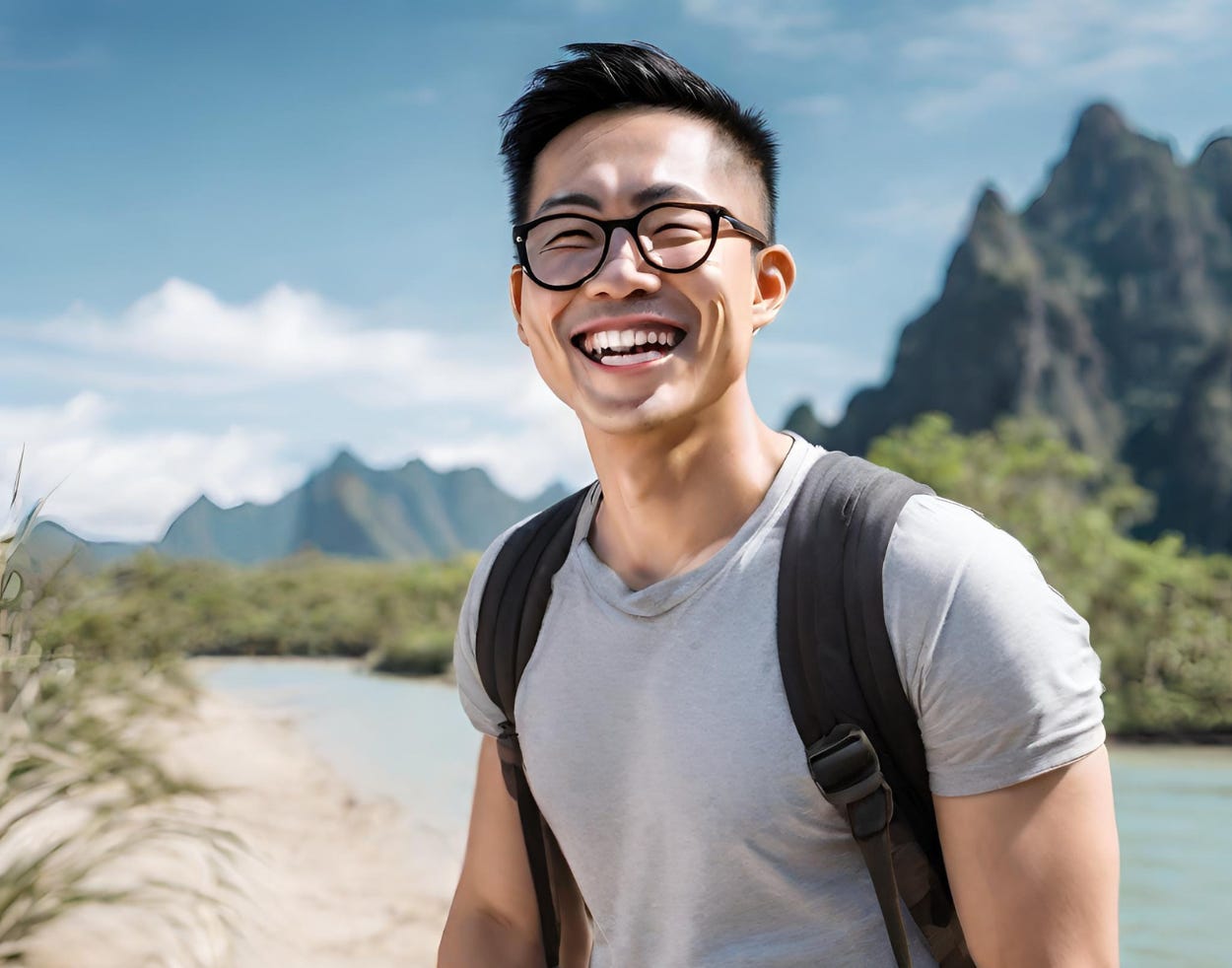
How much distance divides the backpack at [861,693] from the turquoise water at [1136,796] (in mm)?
7175

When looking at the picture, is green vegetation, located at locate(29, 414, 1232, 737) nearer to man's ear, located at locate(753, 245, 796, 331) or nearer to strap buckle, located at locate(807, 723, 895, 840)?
man's ear, located at locate(753, 245, 796, 331)

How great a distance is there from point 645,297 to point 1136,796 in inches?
486

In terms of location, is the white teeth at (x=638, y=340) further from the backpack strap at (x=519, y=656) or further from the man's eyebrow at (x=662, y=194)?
the backpack strap at (x=519, y=656)

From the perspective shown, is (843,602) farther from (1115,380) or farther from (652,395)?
(1115,380)

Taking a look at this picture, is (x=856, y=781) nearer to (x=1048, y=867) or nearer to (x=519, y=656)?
(x=1048, y=867)

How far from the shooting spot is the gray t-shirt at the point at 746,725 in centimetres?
95

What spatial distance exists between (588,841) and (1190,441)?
115 ft

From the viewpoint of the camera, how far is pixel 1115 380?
39312 mm

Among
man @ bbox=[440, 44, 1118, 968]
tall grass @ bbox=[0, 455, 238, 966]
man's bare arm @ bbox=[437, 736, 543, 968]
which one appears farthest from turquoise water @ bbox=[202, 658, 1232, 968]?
man @ bbox=[440, 44, 1118, 968]

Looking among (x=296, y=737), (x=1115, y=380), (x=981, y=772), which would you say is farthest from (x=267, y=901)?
(x=1115, y=380)

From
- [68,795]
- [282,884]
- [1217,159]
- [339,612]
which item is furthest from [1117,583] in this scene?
[1217,159]

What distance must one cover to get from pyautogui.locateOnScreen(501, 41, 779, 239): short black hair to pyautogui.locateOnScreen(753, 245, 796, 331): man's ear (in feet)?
0.20

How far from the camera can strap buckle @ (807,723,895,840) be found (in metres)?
0.97

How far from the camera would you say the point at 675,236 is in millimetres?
1161
